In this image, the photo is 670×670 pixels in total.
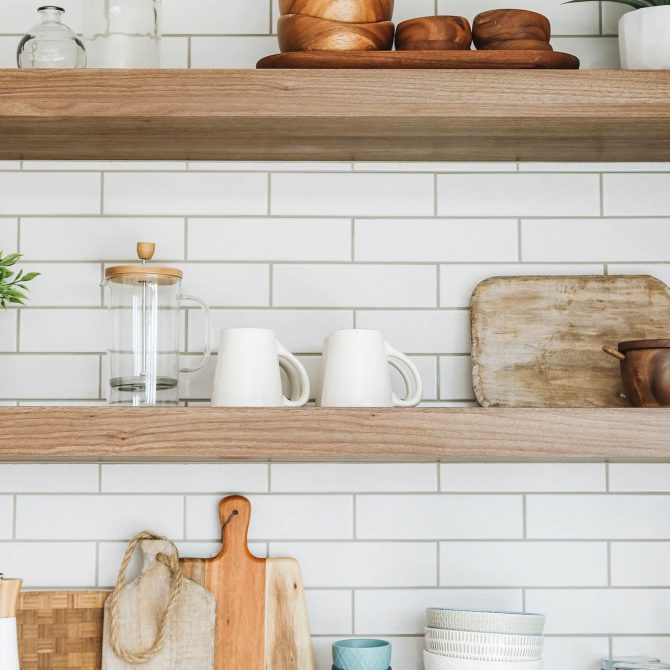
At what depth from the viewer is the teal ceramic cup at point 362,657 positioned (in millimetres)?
1339

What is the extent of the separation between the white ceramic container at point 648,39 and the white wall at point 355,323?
19 centimetres

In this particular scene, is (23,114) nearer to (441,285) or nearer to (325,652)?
(441,285)

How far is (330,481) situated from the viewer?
4.95 feet

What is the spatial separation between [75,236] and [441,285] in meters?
0.65

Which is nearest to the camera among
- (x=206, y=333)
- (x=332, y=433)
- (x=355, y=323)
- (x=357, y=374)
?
(x=332, y=433)

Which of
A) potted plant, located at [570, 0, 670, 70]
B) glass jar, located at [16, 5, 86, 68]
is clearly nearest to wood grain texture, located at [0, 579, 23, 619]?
glass jar, located at [16, 5, 86, 68]

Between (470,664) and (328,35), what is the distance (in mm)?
982

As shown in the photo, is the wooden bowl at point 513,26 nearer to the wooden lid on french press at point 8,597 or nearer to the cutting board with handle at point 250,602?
the cutting board with handle at point 250,602

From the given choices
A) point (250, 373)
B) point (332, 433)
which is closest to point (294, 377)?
point (250, 373)

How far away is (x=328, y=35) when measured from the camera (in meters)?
1.32

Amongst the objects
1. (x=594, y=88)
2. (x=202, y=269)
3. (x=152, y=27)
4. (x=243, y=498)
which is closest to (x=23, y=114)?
(x=152, y=27)

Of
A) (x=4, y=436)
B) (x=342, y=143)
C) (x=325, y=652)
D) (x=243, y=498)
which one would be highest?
(x=342, y=143)

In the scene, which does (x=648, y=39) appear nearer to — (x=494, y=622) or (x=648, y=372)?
(x=648, y=372)

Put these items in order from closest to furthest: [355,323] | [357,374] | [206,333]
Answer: [357,374] < [206,333] < [355,323]
